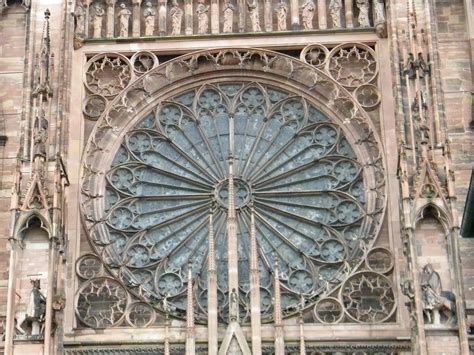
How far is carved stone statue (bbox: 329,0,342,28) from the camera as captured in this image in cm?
2662

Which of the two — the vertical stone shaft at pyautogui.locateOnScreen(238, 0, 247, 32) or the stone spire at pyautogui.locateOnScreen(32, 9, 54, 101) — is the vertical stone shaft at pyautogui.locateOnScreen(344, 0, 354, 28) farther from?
the stone spire at pyautogui.locateOnScreen(32, 9, 54, 101)

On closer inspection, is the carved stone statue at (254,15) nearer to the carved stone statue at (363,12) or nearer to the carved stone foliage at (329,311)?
the carved stone statue at (363,12)

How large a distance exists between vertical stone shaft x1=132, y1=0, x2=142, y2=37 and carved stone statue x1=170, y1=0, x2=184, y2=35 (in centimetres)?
68

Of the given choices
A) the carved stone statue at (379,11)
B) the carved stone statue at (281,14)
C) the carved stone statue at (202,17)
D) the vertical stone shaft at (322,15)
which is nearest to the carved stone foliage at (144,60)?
the carved stone statue at (202,17)

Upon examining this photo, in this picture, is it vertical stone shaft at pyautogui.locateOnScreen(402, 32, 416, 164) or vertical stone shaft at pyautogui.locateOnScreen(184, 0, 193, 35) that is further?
vertical stone shaft at pyautogui.locateOnScreen(184, 0, 193, 35)

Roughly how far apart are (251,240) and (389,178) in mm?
3451

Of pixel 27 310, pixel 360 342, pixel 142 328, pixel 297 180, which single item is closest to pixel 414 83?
pixel 297 180

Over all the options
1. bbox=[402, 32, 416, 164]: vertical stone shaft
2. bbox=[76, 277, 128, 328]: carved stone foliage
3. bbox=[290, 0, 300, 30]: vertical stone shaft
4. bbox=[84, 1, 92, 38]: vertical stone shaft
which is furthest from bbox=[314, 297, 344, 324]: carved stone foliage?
bbox=[84, 1, 92, 38]: vertical stone shaft

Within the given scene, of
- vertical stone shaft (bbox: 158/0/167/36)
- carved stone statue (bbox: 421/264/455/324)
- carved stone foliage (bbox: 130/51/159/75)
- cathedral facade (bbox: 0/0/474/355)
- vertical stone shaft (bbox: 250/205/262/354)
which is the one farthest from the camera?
vertical stone shaft (bbox: 158/0/167/36)

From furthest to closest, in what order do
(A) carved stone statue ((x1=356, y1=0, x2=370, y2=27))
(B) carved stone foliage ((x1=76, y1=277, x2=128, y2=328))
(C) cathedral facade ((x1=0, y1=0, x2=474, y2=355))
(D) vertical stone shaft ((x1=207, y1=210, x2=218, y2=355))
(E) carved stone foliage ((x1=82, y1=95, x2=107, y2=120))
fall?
1. (A) carved stone statue ((x1=356, y1=0, x2=370, y2=27))
2. (E) carved stone foliage ((x1=82, y1=95, x2=107, y2=120))
3. (B) carved stone foliage ((x1=76, y1=277, x2=128, y2=328))
4. (C) cathedral facade ((x1=0, y1=0, x2=474, y2=355))
5. (D) vertical stone shaft ((x1=207, y1=210, x2=218, y2=355))

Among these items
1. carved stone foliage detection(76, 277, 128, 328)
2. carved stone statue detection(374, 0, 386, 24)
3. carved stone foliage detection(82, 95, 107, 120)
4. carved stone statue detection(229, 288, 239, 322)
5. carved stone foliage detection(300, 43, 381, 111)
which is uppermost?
carved stone statue detection(374, 0, 386, 24)

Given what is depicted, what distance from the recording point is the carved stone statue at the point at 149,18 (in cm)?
2672

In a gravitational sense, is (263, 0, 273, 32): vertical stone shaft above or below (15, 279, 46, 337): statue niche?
above

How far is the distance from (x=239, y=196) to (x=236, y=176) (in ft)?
1.38
